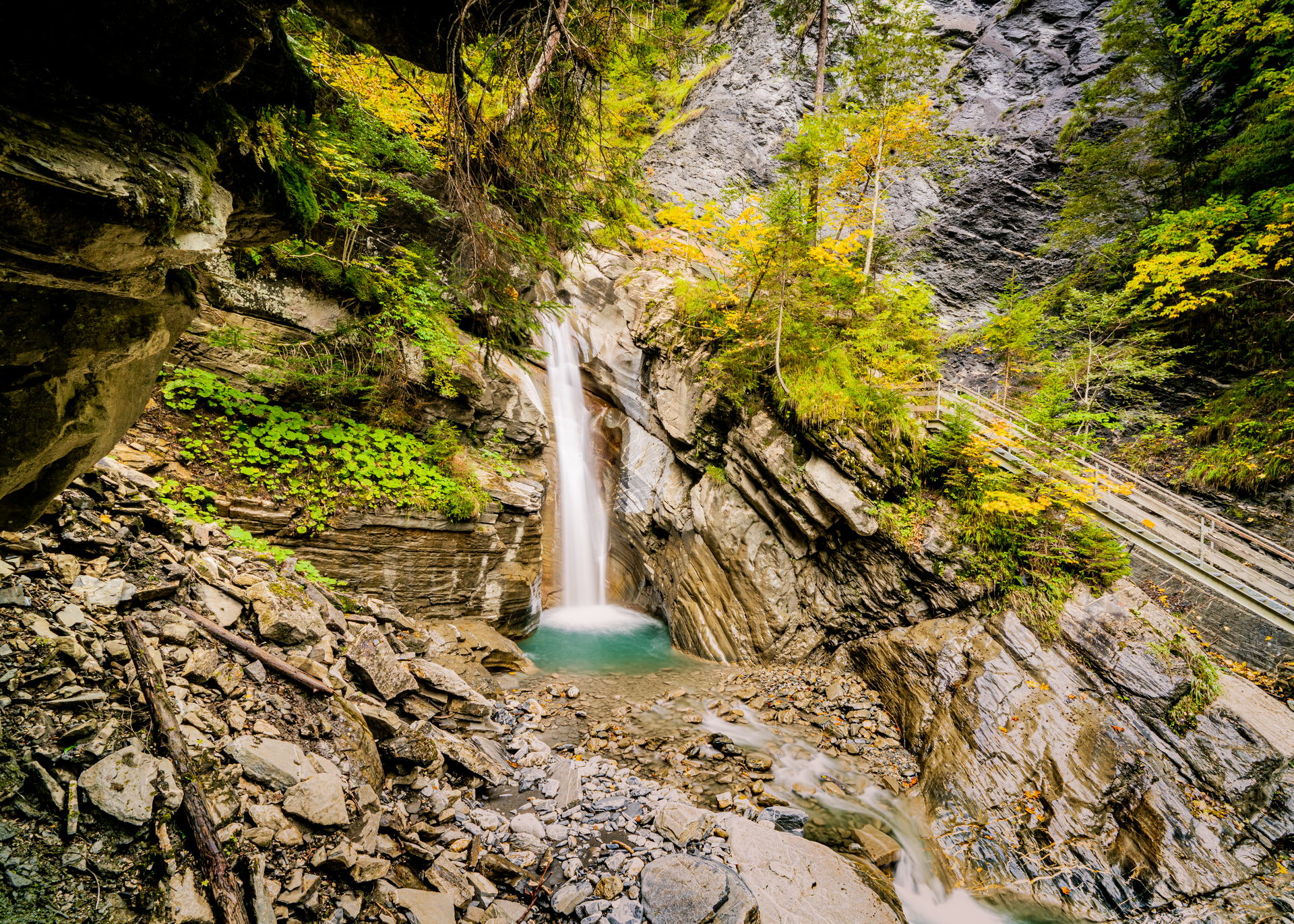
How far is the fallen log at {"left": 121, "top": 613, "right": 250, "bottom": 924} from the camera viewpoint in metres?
2.25

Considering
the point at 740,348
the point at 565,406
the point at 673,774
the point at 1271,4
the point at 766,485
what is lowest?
the point at 673,774

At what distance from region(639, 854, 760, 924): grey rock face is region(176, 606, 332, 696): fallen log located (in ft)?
10.9

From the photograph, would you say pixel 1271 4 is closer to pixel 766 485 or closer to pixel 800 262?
pixel 800 262

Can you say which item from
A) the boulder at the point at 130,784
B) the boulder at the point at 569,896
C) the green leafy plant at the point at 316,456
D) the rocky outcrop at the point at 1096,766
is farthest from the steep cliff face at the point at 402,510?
the rocky outcrop at the point at 1096,766

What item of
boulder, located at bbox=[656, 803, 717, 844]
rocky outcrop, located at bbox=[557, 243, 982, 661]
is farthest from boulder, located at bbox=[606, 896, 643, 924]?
rocky outcrop, located at bbox=[557, 243, 982, 661]

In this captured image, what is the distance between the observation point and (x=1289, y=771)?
15.7ft

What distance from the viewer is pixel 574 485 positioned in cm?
1212

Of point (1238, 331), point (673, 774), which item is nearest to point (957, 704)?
point (673, 774)

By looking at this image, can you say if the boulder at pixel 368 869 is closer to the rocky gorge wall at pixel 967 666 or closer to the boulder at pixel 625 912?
the boulder at pixel 625 912

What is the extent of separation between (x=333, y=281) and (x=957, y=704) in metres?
11.8

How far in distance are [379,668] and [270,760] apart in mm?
1781

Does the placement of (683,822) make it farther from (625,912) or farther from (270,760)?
(270,760)

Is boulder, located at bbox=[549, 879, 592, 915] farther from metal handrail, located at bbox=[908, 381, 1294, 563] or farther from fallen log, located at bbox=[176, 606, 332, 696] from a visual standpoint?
metal handrail, located at bbox=[908, 381, 1294, 563]

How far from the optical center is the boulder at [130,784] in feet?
7.13
